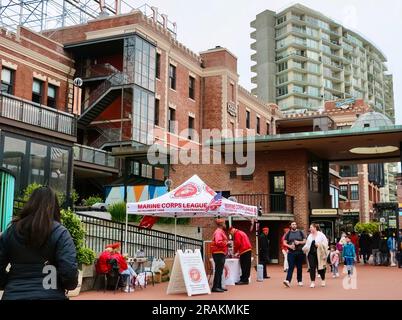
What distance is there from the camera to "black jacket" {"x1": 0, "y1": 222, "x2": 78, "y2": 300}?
3.67 metres

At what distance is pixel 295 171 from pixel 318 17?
297 feet

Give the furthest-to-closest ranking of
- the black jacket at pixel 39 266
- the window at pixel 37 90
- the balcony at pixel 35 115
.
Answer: the window at pixel 37 90 < the balcony at pixel 35 115 < the black jacket at pixel 39 266

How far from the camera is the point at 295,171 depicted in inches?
1029

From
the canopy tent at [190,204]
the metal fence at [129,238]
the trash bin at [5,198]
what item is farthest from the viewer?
the metal fence at [129,238]

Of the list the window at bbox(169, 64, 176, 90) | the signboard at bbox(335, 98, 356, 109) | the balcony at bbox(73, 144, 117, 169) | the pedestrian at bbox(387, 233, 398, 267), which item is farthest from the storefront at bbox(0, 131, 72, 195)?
the signboard at bbox(335, 98, 356, 109)

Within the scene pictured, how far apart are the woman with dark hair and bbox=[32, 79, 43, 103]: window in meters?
31.1

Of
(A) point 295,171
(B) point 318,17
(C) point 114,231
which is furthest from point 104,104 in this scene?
(B) point 318,17

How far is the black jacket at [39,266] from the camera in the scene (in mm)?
3670

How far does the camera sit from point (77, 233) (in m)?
12.8

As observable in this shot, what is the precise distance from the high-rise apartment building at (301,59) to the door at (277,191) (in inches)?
3071

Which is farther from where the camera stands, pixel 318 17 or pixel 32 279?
pixel 318 17

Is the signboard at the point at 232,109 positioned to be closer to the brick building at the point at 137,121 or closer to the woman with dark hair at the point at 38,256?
the brick building at the point at 137,121

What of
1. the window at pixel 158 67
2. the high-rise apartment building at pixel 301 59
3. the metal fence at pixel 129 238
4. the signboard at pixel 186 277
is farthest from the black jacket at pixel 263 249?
the high-rise apartment building at pixel 301 59

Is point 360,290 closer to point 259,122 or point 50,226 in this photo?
point 50,226
